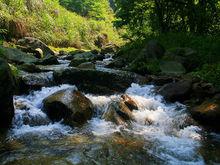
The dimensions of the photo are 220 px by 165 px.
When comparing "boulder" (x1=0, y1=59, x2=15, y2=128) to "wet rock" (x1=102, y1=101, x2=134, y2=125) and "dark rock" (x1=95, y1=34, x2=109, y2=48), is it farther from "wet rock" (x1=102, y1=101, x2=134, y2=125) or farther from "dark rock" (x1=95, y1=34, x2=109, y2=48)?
"dark rock" (x1=95, y1=34, x2=109, y2=48)

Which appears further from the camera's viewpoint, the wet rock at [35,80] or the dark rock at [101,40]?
the dark rock at [101,40]

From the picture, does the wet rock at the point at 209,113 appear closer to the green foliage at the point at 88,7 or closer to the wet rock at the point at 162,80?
the wet rock at the point at 162,80

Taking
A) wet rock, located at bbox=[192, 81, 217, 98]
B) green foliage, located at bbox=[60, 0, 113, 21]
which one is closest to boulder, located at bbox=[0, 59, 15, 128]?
wet rock, located at bbox=[192, 81, 217, 98]

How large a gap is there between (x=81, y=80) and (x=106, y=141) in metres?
5.56

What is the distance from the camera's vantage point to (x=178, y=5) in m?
22.7

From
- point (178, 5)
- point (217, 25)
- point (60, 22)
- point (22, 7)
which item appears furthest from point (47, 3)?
point (217, 25)

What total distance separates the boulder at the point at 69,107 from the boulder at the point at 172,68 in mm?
6161

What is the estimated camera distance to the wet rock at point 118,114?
32.0 ft

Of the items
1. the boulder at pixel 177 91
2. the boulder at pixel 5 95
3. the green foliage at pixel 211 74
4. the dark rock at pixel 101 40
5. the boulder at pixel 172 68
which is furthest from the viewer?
the dark rock at pixel 101 40

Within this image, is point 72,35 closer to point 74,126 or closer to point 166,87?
point 166,87

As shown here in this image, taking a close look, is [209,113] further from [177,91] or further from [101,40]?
[101,40]

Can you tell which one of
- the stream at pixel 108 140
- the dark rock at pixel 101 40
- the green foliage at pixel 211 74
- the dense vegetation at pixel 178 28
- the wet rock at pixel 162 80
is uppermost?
the dense vegetation at pixel 178 28

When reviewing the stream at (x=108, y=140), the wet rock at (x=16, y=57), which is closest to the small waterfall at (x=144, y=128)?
the stream at (x=108, y=140)

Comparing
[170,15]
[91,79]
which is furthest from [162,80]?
[170,15]
